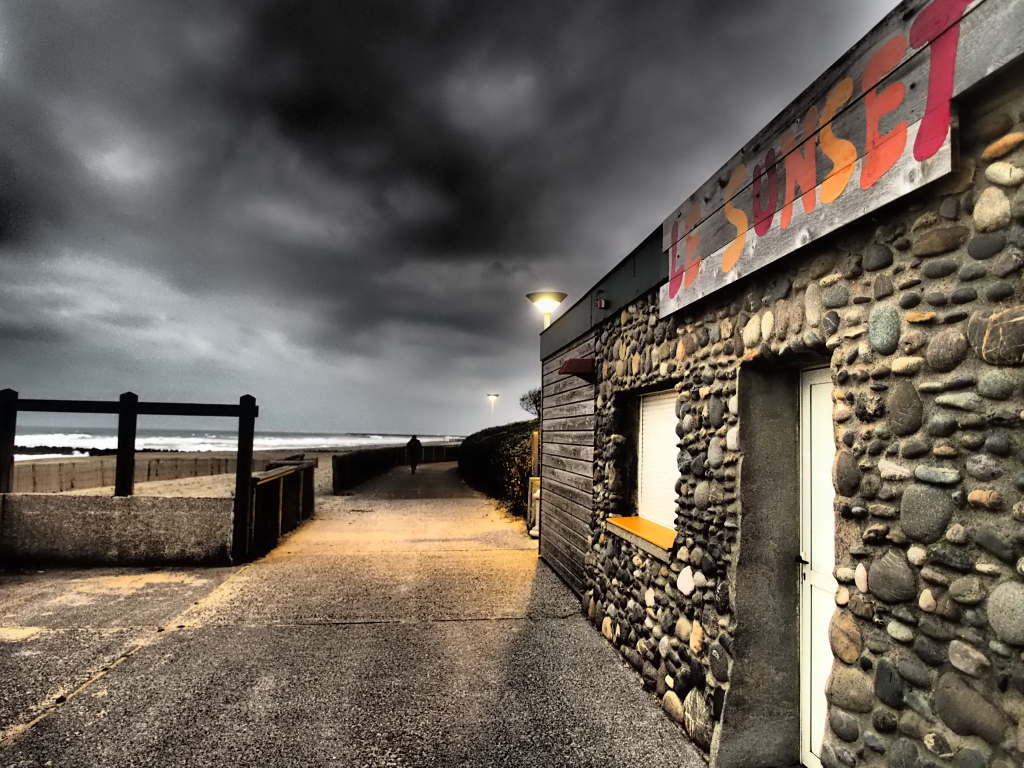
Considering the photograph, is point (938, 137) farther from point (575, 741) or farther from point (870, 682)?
point (575, 741)

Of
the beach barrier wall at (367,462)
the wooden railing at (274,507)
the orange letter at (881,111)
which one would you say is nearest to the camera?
the orange letter at (881,111)

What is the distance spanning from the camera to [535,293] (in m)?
7.05

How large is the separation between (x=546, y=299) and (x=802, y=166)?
4.74 meters

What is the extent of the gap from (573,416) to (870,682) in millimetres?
4034

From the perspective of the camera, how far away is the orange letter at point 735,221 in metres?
2.81

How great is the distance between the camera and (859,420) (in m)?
2.06

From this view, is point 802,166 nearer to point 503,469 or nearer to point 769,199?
point 769,199

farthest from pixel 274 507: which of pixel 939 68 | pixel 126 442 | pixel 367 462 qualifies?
pixel 367 462

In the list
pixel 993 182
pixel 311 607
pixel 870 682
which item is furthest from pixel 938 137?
pixel 311 607

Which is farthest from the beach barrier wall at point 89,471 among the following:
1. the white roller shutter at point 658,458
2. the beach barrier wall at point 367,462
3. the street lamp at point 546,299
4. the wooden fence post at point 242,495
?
the white roller shutter at point 658,458

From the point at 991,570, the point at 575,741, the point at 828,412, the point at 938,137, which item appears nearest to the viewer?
the point at 991,570

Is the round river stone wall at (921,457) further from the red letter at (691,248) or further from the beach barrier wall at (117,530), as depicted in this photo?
the beach barrier wall at (117,530)

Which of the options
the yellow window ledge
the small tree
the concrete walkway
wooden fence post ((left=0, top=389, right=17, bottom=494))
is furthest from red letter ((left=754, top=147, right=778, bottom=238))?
the small tree

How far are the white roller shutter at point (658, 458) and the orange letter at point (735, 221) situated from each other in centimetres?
135
